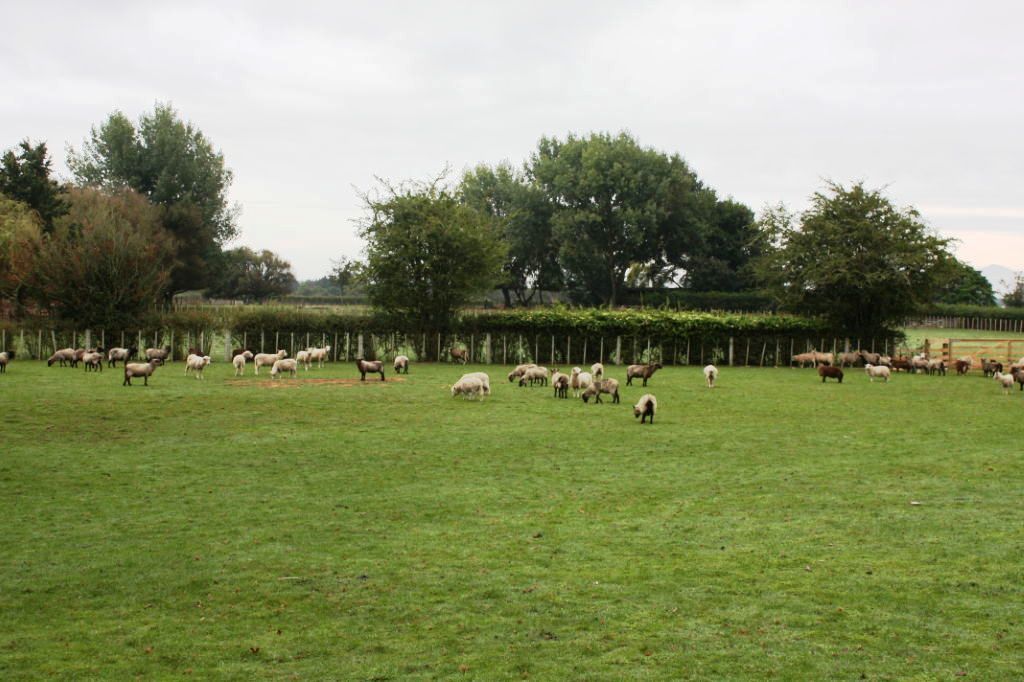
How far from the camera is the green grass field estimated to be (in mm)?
7625

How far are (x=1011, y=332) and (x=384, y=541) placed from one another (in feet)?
282

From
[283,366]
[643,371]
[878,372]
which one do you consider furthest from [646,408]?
[878,372]

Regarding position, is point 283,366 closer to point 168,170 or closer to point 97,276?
point 97,276

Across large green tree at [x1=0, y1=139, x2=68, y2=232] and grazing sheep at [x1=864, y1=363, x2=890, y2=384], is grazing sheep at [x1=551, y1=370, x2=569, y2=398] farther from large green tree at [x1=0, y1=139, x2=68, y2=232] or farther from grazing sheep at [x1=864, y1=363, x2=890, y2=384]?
large green tree at [x1=0, y1=139, x2=68, y2=232]

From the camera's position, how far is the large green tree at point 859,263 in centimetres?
4997

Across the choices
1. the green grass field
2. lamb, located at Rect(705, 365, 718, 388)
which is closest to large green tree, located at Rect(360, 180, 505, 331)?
lamb, located at Rect(705, 365, 718, 388)

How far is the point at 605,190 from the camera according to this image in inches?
3364

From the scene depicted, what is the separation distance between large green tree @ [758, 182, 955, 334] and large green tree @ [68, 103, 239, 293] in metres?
50.8

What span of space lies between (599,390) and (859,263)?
96.0 feet

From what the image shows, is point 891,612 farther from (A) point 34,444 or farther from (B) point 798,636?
(A) point 34,444

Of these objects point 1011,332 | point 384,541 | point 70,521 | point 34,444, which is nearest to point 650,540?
point 384,541

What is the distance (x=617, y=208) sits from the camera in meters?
84.5

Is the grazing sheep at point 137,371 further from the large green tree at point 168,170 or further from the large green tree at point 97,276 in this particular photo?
the large green tree at point 168,170

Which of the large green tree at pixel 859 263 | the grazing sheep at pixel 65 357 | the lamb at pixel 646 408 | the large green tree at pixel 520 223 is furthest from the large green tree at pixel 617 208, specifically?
the lamb at pixel 646 408
